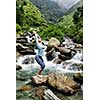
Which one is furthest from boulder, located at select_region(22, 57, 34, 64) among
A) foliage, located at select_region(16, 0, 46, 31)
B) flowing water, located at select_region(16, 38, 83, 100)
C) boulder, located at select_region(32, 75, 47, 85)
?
foliage, located at select_region(16, 0, 46, 31)

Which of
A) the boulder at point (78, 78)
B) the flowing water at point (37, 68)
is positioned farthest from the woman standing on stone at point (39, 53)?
the boulder at point (78, 78)

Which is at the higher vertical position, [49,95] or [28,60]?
[28,60]

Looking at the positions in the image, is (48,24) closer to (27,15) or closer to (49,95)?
(27,15)

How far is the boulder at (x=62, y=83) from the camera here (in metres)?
1.94

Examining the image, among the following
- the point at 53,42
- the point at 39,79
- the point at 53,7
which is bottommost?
the point at 39,79

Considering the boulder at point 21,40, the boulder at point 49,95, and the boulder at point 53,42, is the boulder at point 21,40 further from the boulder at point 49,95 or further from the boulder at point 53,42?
the boulder at point 49,95

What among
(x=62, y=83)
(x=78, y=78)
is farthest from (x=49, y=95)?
(x=78, y=78)

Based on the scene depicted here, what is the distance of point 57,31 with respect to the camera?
6.45ft

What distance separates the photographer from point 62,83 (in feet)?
6.38

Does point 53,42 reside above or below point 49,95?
above

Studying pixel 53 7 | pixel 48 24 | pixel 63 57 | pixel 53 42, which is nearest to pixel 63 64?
pixel 63 57

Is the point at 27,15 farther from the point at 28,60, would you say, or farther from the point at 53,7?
the point at 28,60
